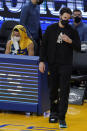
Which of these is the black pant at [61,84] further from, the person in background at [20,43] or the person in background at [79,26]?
the person in background at [79,26]

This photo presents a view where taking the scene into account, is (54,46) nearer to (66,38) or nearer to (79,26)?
(66,38)

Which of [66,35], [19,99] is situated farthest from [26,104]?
[66,35]

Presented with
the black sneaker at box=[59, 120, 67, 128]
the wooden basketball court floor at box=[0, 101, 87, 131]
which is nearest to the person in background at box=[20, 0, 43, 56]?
the wooden basketball court floor at box=[0, 101, 87, 131]

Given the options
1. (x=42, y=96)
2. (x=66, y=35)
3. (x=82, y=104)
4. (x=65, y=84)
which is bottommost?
(x=82, y=104)

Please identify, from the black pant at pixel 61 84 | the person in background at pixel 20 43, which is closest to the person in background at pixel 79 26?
the person in background at pixel 20 43

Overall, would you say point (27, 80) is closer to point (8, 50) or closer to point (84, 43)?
point (8, 50)

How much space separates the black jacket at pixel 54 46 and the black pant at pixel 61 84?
10 cm

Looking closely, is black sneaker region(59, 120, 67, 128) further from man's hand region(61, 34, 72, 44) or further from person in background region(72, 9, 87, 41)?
person in background region(72, 9, 87, 41)

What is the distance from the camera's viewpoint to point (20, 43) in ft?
24.1

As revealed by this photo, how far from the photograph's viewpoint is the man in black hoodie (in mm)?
5965

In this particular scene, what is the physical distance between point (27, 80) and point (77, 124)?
110 cm

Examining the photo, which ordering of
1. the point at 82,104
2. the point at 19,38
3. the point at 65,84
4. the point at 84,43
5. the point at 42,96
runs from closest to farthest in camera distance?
the point at 65,84 < the point at 42,96 < the point at 19,38 < the point at 82,104 < the point at 84,43

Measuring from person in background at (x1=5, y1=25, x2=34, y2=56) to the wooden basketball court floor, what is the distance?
42.5 inches

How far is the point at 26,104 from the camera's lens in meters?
6.80
